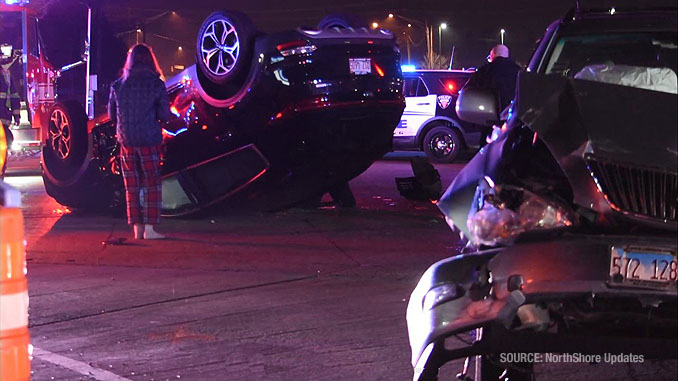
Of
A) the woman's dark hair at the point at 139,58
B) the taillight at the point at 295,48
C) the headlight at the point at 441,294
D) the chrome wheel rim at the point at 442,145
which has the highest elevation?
the taillight at the point at 295,48

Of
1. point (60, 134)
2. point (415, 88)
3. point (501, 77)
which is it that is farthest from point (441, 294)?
point (415, 88)

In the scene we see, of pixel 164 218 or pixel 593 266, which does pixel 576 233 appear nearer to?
pixel 593 266

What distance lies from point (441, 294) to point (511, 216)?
42cm

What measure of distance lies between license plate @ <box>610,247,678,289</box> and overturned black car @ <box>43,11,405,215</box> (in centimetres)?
626

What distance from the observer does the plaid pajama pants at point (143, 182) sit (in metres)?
9.42

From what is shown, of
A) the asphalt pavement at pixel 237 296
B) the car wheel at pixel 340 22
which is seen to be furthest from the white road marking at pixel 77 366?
the car wheel at pixel 340 22

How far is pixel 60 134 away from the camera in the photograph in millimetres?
11492

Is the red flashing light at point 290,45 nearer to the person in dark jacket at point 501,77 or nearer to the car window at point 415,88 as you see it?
the person in dark jacket at point 501,77

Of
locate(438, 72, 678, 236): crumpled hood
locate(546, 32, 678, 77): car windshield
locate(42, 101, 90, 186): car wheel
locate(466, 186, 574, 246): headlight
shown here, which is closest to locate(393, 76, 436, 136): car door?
locate(42, 101, 90, 186): car wheel

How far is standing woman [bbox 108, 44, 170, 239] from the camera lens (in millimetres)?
9312

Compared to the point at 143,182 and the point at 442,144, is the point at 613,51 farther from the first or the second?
the point at 442,144

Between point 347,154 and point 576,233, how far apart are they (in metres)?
6.33

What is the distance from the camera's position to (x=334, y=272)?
26.2ft

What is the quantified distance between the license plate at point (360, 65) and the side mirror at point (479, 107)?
170 inches
